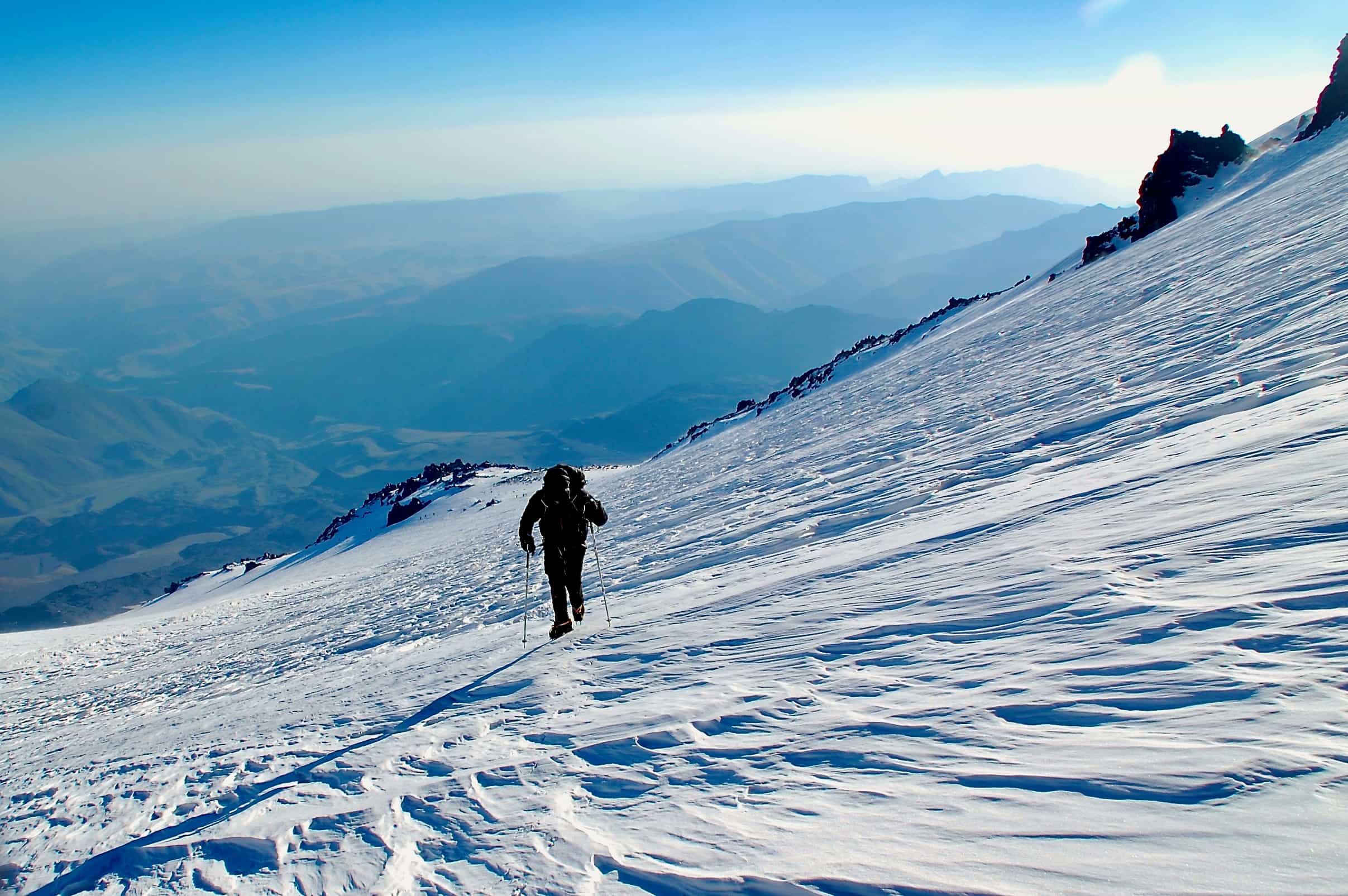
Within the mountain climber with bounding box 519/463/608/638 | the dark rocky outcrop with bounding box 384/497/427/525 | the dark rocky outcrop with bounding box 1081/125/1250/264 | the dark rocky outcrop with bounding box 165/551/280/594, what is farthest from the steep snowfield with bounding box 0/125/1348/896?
the dark rocky outcrop with bounding box 165/551/280/594

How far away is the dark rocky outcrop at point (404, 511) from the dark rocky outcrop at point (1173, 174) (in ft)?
119

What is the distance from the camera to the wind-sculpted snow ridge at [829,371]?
35156 mm

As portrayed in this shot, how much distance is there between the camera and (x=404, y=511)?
136 feet

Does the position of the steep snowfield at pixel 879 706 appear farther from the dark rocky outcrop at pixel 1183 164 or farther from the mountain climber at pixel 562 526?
the dark rocky outcrop at pixel 1183 164

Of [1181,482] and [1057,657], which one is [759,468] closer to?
[1181,482]

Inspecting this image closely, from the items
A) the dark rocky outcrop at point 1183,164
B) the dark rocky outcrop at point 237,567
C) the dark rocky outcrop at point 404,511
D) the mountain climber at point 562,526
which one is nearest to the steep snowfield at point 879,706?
the mountain climber at point 562,526

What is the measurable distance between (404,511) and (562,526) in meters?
36.1

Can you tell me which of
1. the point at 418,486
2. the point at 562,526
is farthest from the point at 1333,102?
the point at 418,486

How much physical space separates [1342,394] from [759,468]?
1250cm

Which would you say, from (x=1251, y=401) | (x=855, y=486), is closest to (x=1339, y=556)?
(x=1251, y=401)

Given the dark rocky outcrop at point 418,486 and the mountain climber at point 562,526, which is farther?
the dark rocky outcrop at point 418,486

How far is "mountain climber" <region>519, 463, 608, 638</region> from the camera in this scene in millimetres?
8602

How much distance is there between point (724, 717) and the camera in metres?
5.08

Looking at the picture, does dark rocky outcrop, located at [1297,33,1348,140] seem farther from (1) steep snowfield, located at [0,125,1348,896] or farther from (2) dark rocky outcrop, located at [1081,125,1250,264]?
(1) steep snowfield, located at [0,125,1348,896]
